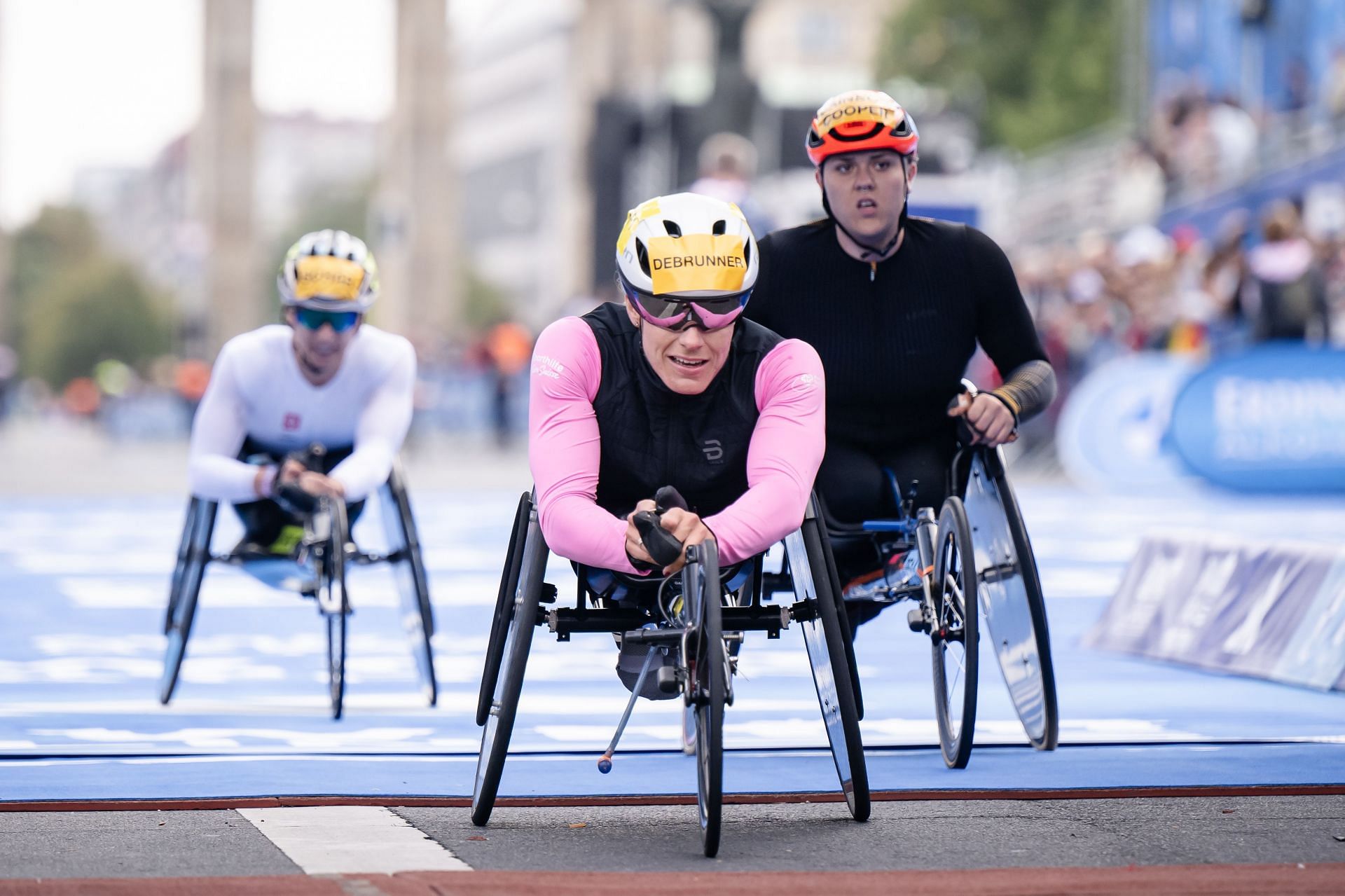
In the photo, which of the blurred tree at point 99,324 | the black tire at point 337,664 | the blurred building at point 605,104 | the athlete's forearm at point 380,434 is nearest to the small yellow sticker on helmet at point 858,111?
the athlete's forearm at point 380,434

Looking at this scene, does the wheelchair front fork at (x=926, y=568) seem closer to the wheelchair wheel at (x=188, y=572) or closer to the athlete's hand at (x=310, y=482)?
the athlete's hand at (x=310, y=482)

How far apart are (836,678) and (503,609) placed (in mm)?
928

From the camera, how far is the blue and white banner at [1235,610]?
9211mm

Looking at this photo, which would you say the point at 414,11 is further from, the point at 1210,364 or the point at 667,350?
the point at 667,350

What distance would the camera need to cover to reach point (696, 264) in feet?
19.5

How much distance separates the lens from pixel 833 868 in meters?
5.38

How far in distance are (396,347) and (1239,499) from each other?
1198 cm

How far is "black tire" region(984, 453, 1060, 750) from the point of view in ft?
23.8

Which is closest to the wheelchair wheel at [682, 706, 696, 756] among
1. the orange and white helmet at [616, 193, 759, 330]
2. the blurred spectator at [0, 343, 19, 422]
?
the orange and white helmet at [616, 193, 759, 330]

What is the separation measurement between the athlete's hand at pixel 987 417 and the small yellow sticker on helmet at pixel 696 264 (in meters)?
1.59

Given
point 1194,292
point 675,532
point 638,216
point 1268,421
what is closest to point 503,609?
point 675,532

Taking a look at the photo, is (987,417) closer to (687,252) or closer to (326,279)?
(687,252)

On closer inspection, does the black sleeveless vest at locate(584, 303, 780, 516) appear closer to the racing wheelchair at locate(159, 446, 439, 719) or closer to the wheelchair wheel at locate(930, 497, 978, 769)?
the wheelchair wheel at locate(930, 497, 978, 769)

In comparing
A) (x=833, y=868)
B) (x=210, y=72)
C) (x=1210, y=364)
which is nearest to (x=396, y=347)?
(x=833, y=868)
